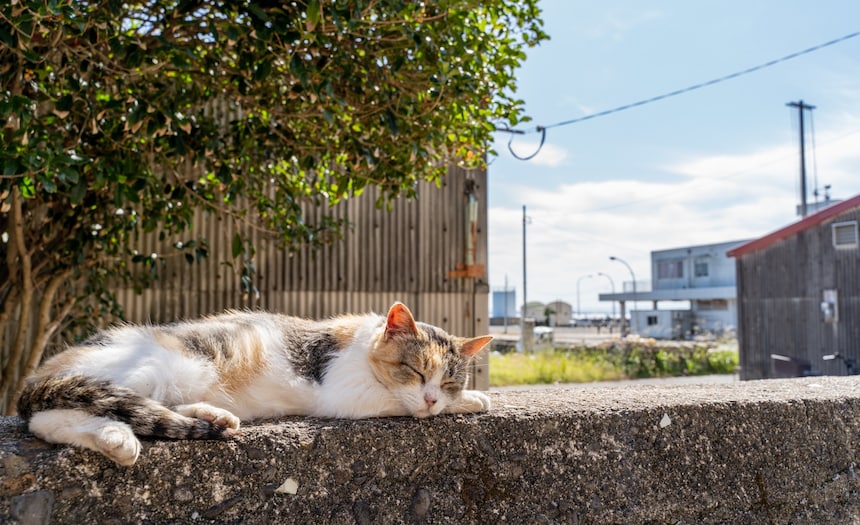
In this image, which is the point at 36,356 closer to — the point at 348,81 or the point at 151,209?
the point at 151,209

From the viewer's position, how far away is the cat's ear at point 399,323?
1.96m

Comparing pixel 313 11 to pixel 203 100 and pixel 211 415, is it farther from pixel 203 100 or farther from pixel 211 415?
pixel 203 100

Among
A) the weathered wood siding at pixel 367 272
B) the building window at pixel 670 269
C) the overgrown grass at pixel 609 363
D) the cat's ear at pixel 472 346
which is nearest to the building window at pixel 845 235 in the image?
the overgrown grass at pixel 609 363

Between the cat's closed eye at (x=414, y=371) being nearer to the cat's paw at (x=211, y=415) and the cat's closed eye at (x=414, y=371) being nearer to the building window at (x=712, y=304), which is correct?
the cat's paw at (x=211, y=415)

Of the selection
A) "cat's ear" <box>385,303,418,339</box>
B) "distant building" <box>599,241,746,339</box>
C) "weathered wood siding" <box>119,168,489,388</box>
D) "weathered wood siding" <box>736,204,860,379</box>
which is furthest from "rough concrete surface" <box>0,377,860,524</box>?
"distant building" <box>599,241,746,339</box>

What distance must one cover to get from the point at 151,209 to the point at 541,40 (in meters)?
2.61

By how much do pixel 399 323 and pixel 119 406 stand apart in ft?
2.69

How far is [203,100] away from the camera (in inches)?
158

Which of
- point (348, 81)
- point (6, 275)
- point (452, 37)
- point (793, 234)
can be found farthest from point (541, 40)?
point (793, 234)

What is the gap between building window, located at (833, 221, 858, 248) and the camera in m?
12.9

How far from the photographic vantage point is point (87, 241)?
12.5 feet

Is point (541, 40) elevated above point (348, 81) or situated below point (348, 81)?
above

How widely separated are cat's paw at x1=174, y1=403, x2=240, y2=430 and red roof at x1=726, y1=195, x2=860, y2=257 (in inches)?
571

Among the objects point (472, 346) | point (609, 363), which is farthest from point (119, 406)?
point (609, 363)
